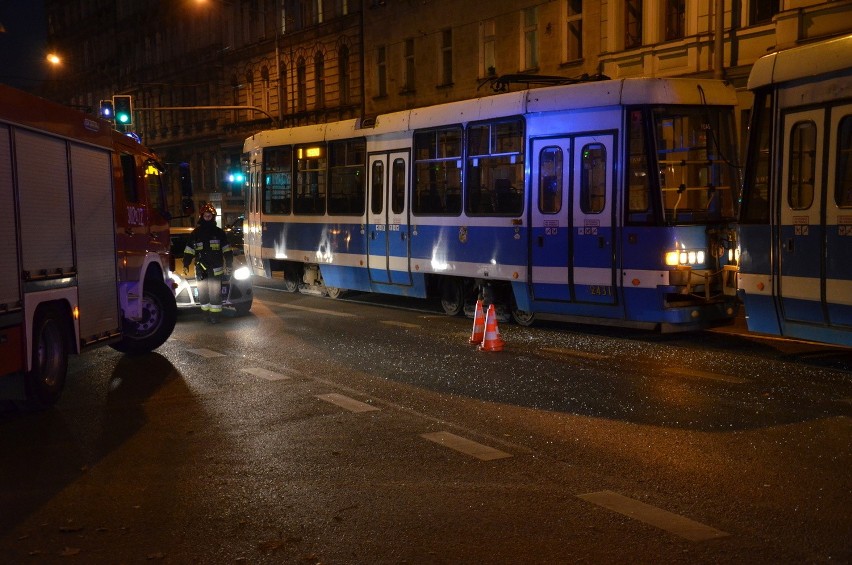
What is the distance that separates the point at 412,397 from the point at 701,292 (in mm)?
5285

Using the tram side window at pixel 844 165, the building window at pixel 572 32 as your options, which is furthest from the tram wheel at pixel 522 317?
the building window at pixel 572 32

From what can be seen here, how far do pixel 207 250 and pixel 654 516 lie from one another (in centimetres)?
1182

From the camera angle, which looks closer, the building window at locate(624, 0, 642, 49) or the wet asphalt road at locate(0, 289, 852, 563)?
the wet asphalt road at locate(0, 289, 852, 563)

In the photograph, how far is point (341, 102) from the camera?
43156 mm

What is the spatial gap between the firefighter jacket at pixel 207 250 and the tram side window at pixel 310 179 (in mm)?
4067

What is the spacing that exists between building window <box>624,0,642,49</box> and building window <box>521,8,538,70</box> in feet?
13.6

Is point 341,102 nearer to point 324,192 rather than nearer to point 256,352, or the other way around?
point 324,192

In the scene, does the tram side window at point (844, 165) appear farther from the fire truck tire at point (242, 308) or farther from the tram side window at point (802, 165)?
the fire truck tire at point (242, 308)

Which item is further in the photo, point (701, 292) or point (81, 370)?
point (701, 292)

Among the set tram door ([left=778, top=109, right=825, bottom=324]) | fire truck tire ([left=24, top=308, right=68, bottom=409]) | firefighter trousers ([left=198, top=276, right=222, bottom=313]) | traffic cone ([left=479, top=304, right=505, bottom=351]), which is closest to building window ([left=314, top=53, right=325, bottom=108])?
firefighter trousers ([left=198, top=276, right=222, bottom=313])

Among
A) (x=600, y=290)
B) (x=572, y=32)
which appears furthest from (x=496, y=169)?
(x=572, y=32)

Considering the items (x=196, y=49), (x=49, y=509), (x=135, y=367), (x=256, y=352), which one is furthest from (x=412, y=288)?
(x=196, y=49)

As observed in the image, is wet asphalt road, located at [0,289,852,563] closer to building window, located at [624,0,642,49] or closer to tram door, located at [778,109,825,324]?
tram door, located at [778,109,825,324]

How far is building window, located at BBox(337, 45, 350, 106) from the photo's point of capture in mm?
42600
